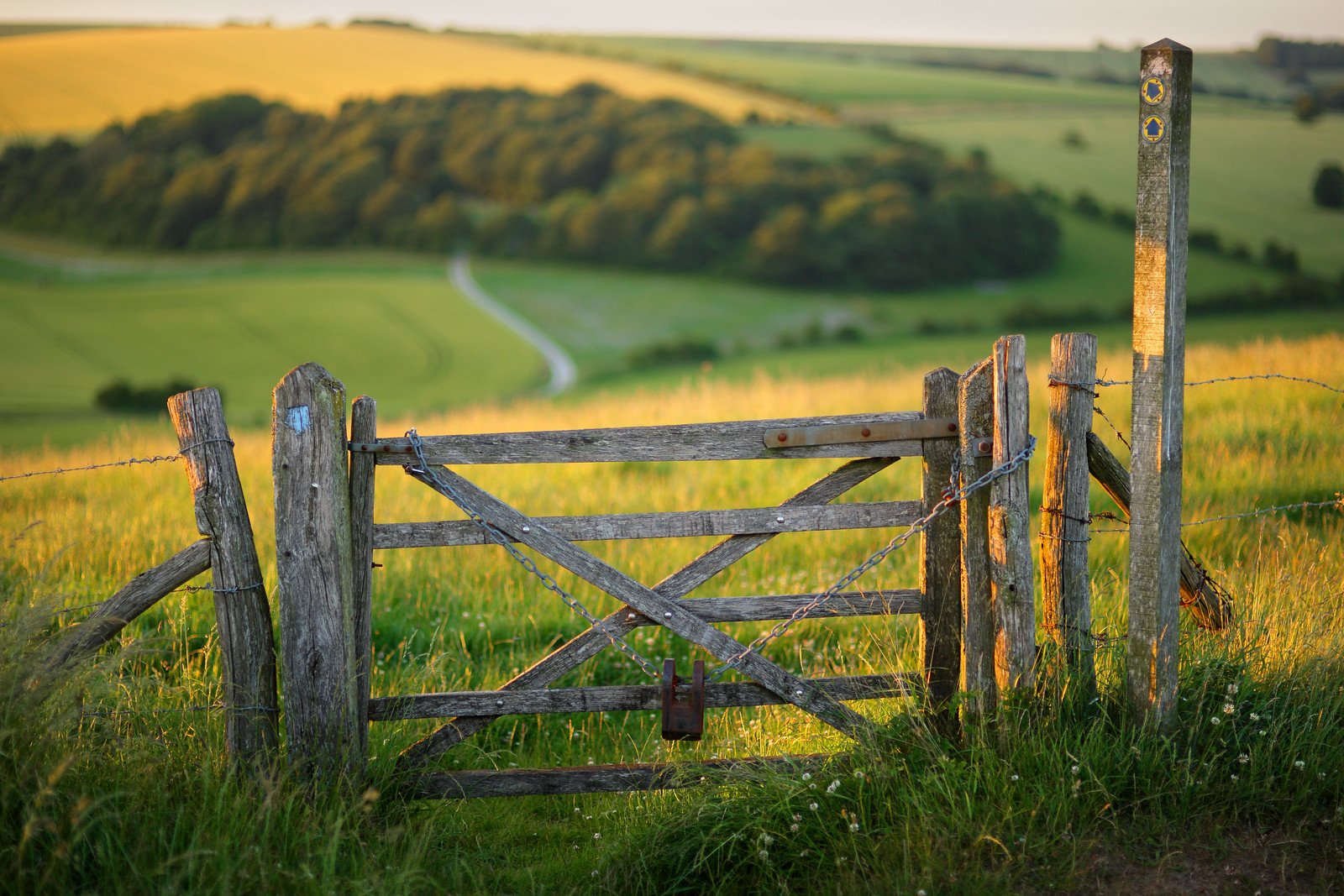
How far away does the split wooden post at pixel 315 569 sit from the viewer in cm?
337

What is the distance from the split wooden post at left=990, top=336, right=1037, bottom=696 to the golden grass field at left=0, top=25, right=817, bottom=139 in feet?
216

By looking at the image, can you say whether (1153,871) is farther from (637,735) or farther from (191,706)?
(191,706)

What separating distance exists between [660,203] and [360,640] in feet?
224

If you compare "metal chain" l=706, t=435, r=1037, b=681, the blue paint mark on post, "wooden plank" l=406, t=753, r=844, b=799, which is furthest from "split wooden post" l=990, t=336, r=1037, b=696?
the blue paint mark on post

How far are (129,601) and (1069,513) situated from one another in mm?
4038

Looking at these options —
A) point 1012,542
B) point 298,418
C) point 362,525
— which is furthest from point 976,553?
point 298,418

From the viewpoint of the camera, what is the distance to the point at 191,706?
3520 millimetres

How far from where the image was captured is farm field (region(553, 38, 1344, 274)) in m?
46.2

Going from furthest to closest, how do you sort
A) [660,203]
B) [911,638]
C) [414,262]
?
[660,203] → [414,262] → [911,638]

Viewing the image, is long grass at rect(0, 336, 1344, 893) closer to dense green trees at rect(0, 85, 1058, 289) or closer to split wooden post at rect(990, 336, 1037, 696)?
split wooden post at rect(990, 336, 1037, 696)

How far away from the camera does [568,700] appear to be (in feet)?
11.8

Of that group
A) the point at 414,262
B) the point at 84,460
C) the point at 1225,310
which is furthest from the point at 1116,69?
the point at 84,460

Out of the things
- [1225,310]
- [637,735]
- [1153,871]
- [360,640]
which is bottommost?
[637,735]

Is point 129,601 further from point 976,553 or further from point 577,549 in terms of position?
point 976,553
